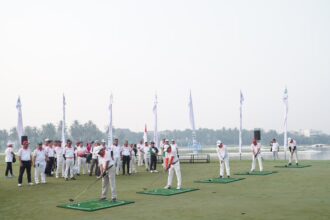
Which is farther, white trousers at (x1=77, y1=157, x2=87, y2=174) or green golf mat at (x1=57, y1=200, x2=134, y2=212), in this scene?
white trousers at (x1=77, y1=157, x2=87, y2=174)

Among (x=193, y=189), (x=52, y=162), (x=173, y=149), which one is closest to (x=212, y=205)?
(x=193, y=189)

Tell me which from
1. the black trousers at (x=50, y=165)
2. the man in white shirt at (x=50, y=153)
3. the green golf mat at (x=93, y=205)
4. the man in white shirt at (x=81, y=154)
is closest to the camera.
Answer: the green golf mat at (x=93, y=205)

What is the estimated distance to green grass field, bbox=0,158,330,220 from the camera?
11.0m

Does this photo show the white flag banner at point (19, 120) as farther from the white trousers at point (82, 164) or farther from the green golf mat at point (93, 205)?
the green golf mat at point (93, 205)

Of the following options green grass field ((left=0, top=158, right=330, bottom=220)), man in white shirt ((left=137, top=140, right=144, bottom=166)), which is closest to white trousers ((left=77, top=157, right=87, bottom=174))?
man in white shirt ((left=137, top=140, right=144, bottom=166))

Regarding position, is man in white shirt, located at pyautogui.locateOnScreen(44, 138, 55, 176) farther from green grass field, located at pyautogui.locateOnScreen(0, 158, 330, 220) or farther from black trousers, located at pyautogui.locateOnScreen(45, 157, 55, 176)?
green grass field, located at pyautogui.locateOnScreen(0, 158, 330, 220)

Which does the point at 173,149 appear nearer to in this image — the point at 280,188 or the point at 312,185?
the point at 280,188

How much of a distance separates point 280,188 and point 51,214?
8936 mm

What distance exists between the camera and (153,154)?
87.8ft

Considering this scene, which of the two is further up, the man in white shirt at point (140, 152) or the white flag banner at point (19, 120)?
the white flag banner at point (19, 120)

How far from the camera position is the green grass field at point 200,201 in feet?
36.0

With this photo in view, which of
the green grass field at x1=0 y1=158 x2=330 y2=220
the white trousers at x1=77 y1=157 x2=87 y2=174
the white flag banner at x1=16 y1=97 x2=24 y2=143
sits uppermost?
the white flag banner at x1=16 y1=97 x2=24 y2=143

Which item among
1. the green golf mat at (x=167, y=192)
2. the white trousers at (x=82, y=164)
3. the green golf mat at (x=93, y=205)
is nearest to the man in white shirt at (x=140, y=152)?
the white trousers at (x=82, y=164)

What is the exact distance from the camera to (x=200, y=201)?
13312mm
